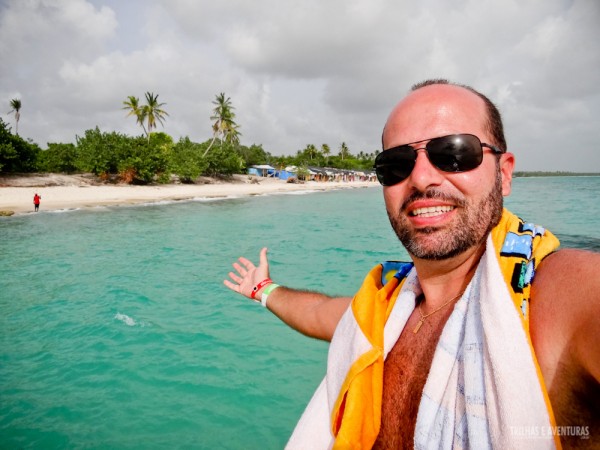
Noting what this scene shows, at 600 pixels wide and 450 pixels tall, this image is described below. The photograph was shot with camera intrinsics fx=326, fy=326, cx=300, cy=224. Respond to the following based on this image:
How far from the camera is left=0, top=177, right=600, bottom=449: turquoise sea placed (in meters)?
4.02

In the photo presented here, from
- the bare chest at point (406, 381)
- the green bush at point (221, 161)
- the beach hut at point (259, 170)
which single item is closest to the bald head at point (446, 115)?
the bare chest at point (406, 381)

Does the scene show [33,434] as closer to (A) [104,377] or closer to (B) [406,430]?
(A) [104,377]

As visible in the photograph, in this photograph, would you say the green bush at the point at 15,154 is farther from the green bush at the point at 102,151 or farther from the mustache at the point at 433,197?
the mustache at the point at 433,197

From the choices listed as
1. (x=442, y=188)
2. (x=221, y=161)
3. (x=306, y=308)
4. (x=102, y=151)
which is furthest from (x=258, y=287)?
(x=221, y=161)

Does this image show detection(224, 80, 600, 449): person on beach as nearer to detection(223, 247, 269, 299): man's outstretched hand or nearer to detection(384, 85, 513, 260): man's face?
detection(384, 85, 513, 260): man's face

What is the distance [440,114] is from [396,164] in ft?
0.98

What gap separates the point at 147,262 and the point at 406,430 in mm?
11307

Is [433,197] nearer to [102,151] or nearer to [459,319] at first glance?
[459,319]

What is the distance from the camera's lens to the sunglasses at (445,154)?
1.45m

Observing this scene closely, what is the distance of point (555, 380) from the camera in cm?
95

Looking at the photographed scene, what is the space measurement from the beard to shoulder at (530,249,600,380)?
341 mm

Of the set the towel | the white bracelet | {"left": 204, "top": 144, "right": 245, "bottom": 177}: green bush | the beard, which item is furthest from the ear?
{"left": 204, "top": 144, "right": 245, "bottom": 177}: green bush

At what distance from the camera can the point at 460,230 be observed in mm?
1361

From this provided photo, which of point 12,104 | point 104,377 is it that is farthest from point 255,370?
point 12,104
